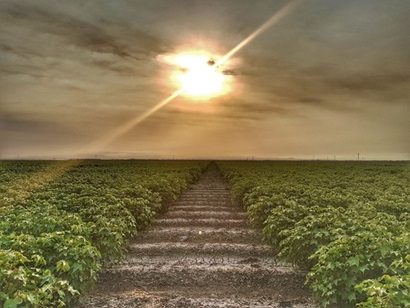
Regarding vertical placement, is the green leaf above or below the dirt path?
above

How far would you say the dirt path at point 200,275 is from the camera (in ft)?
31.7

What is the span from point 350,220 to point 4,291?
26.0 feet

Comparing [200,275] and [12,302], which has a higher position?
[12,302]

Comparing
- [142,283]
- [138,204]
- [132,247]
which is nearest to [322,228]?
[142,283]

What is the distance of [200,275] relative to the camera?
11.5m

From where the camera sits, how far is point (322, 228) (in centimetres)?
1075

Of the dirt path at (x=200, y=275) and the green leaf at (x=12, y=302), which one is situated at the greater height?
the green leaf at (x=12, y=302)

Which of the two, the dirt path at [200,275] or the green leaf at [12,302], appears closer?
the green leaf at [12,302]

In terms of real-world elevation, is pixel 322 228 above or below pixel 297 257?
above

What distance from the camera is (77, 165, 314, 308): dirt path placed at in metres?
9.65

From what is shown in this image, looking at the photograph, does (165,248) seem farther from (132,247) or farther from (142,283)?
(142,283)

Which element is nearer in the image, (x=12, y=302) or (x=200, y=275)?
(x=12, y=302)

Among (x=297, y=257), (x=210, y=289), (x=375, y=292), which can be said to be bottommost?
(x=210, y=289)

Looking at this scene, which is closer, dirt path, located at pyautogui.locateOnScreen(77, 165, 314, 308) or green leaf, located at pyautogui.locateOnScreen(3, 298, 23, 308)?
green leaf, located at pyautogui.locateOnScreen(3, 298, 23, 308)
